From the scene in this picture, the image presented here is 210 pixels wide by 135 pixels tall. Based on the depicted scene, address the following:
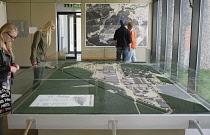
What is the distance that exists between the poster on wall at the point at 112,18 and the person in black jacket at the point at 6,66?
7.23m

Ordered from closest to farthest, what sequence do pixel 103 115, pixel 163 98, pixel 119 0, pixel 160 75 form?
pixel 103 115
pixel 163 98
pixel 160 75
pixel 119 0

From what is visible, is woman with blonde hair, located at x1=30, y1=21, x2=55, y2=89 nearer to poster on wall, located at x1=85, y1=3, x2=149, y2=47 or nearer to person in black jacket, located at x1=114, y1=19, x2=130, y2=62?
person in black jacket, located at x1=114, y1=19, x2=130, y2=62

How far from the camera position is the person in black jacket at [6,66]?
111 inches

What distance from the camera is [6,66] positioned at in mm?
3078

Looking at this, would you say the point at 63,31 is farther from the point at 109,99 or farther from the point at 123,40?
the point at 109,99

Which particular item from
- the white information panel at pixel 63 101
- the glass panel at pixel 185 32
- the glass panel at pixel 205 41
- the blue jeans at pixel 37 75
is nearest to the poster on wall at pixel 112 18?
the glass panel at pixel 185 32

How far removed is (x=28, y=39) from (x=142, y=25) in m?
4.70

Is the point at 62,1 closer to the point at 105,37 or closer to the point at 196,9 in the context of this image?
the point at 105,37

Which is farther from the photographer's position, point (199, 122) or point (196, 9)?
point (196, 9)

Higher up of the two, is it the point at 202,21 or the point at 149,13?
the point at 149,13

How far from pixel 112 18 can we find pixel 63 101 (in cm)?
816

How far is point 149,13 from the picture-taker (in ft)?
33.8

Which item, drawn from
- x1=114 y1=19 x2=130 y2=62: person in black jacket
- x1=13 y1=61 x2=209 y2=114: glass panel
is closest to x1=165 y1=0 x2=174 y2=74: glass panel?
x1=114 y1=19 x2=130 y2=62: person in black jacket

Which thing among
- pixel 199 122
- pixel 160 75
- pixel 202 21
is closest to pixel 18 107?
pixel 199 122
